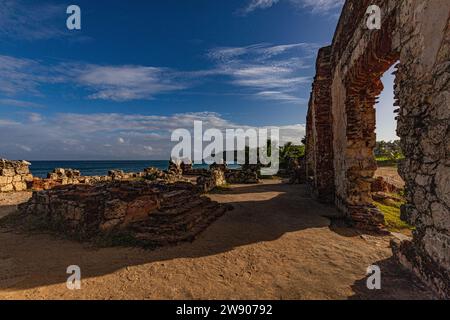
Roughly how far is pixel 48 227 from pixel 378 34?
9907 millimetres

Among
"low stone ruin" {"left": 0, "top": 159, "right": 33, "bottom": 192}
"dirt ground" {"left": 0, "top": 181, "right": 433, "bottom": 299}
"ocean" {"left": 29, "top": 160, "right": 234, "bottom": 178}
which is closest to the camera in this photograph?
"dirt ground" {"left": 0, "top": 181, "right": 433, "bottom": 299}

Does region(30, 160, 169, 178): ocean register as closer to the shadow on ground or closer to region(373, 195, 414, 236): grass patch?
the shadow on ground

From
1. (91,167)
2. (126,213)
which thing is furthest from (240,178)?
(91,167)

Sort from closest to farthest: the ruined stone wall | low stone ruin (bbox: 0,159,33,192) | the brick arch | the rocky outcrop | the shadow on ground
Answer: the shadow on ground < the brick arch < the ruined stone wall < the rocky outcrop < low stone ruin (bbox: 0,159,33,192)

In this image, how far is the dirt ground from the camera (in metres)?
3.29

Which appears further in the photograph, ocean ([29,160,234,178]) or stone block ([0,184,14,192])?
ocean ([29,160,234,178])

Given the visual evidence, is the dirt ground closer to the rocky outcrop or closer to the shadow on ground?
the shadow on ground

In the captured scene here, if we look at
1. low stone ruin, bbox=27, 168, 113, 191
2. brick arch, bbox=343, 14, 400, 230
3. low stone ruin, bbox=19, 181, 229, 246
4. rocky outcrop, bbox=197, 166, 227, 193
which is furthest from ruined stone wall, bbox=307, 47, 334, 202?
low stone ruin, bbox=27, 168, 113, 191

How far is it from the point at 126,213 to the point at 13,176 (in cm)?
1299

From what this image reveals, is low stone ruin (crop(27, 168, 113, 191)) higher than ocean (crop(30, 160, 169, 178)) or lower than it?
higher

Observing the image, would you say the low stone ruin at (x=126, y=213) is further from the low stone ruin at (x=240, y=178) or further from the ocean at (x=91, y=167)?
the ocean at (x=91, y=167)

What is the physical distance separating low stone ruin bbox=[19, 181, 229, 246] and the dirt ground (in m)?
0.48

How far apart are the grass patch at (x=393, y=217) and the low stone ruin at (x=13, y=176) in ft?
62.2

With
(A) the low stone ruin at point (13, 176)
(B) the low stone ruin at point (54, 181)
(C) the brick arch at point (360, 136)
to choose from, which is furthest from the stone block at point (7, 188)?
(C) the brick arch at point (360, 136)
